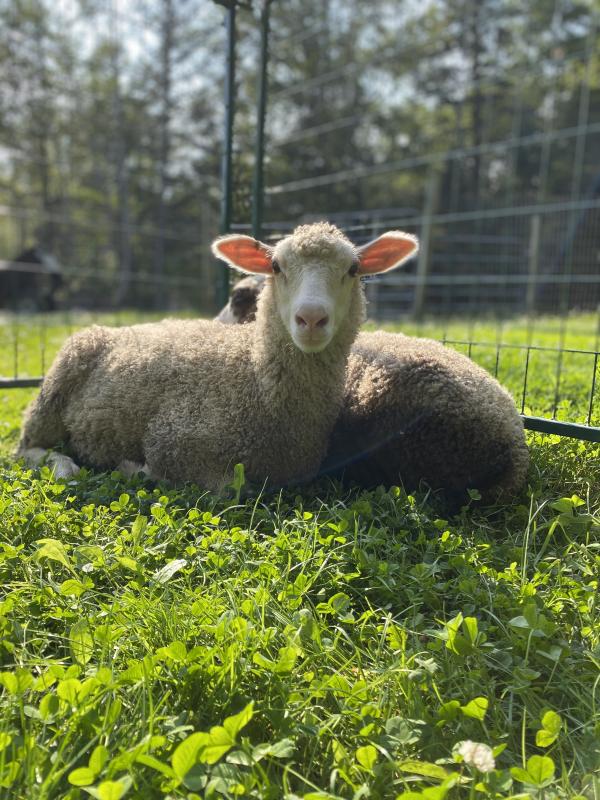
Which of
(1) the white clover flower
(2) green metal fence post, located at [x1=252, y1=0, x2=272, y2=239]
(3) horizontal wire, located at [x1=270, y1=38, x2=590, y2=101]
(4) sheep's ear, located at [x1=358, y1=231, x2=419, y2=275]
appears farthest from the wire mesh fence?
(1) the white clover flower

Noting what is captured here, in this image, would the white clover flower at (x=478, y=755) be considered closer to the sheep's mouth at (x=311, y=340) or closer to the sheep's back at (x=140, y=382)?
the sheep's mouth at (x=311, y=340)

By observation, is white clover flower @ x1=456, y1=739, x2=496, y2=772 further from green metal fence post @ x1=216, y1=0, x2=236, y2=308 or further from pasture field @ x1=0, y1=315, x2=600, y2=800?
green metal fence post @ x1=216, y1=0, x2=236, y2=308

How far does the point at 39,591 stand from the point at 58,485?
748 mm

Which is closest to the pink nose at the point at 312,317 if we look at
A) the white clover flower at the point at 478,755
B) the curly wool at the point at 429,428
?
the curly wool at the point at 429,428

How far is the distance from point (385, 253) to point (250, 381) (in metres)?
0.86

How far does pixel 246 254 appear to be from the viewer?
291cm

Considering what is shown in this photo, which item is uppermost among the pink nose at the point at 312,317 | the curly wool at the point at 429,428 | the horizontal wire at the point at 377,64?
the horizontal wire at the point at 377,64

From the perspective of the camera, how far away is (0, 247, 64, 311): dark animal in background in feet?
48.6

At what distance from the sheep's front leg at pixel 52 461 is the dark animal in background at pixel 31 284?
494 inches

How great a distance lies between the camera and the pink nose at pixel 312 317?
236cm

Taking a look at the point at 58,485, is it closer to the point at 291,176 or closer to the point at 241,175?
the point at 241,175

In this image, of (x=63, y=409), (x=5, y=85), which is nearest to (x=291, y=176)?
(x=5, y=85)

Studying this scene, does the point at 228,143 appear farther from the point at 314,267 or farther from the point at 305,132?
the point at 305,132

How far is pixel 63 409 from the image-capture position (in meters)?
3.34
